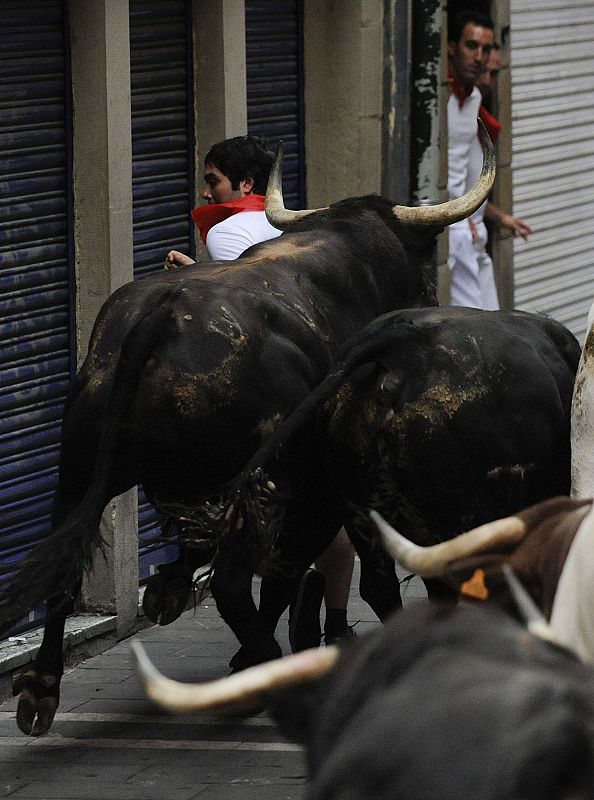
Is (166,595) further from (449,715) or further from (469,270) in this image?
(449,715)

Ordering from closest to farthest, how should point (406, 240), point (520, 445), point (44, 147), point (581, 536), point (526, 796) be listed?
point (526, 796) < point (581, 536) < point (520, 445) < point (406, 240) < point (44, 147)

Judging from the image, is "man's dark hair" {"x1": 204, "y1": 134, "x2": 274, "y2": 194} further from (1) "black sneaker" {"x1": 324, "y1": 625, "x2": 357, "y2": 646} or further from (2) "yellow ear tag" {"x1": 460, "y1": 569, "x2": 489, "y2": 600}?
(2) "yellow ear tag" {"x1": 460, "y1": 569, "x2": 489, "y2": 600}

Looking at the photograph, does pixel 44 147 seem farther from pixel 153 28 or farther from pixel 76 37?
pixel 153 28

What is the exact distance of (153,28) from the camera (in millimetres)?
8711

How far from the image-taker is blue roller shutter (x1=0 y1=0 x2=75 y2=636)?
7582mm

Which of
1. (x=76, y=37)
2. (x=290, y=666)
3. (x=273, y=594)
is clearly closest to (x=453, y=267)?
(x=76, y=37)

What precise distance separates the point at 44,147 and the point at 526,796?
6157mm

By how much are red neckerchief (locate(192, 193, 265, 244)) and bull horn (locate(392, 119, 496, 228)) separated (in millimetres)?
770

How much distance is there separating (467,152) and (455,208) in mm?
4074

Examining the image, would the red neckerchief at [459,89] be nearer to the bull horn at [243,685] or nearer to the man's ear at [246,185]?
the man's ear at [246,185]

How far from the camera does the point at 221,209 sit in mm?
7766

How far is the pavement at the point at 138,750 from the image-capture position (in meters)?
5.99

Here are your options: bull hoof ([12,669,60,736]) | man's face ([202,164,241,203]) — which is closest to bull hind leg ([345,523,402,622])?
bull hoof ([12,669,60,736])

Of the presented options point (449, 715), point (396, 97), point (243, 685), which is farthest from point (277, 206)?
point (449, 715)
